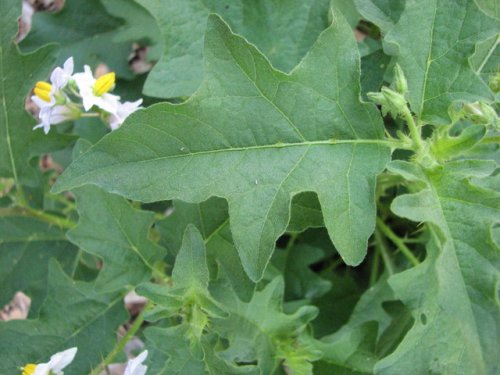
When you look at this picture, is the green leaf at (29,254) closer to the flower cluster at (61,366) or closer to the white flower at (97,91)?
the flower cluster at (61,366)

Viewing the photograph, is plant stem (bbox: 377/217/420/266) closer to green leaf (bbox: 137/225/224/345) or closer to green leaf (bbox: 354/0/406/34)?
green leaf (bbox: 354/0/406/34)

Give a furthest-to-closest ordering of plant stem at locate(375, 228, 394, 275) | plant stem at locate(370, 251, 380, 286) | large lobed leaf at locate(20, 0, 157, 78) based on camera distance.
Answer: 1. large lobed leaf at locate(20, 0, 157, 78)
2. plant stem at locate(370, 251, 380, 286)
3. plant stem at locate(375, 228, 394, 275)

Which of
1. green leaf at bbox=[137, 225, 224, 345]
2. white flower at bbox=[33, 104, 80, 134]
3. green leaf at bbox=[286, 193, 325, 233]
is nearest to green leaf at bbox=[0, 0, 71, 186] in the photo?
white flower at bbox=[33, 104, 80, 134]

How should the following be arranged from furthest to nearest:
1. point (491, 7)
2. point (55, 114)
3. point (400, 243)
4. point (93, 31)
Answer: point (93, 31)
point (400, 243)
point (55, 114)
point (491, 7)

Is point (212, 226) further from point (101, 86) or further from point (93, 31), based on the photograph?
point (93, 31)

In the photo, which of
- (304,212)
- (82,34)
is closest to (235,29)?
(304,212)

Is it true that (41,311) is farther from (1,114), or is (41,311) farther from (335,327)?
(335,327)

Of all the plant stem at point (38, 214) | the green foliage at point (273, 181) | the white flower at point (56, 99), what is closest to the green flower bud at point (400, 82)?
the green foliage at point (273, 181)
